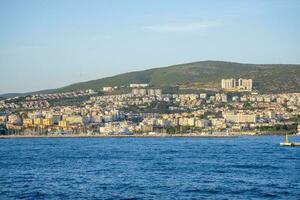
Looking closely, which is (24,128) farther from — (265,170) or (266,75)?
(265,170)

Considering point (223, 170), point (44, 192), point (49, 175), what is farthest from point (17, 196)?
point (223, 170)

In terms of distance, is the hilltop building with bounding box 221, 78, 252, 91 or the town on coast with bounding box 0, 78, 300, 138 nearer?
the town on coast with bounding box 0, 78, 300, 138

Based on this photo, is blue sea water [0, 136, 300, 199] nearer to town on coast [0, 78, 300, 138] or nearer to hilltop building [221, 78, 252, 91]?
town on coast [0, 78, 300, 138]

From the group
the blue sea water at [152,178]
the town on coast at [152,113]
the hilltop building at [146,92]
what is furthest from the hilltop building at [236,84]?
the blue sea water at [152,178]

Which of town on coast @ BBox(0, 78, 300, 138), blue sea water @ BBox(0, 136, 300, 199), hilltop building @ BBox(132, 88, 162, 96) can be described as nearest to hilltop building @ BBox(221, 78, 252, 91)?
town on coast @ BBox(0, 78, 300, 138)

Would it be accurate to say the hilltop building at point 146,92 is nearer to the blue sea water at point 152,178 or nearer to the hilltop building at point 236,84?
the hilltop building at point 236,84

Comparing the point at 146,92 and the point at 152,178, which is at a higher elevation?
the point at 146,92

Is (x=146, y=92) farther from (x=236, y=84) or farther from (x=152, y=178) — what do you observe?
(x=152, y=178)

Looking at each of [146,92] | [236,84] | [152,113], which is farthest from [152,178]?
[146,92]
